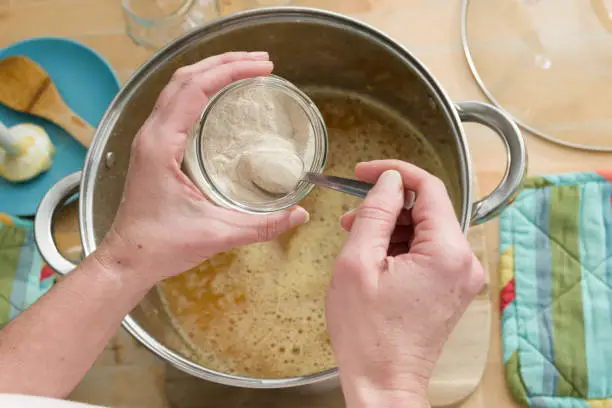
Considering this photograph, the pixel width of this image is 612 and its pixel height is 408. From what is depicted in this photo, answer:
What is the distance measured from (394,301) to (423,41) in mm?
401

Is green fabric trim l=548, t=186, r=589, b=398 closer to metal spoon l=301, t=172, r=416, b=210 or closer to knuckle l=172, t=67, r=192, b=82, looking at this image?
metal spoon l=301, t=172, r=416, b=210

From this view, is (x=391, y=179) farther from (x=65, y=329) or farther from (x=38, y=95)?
(x=38, y=95)

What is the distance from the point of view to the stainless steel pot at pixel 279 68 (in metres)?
0.43

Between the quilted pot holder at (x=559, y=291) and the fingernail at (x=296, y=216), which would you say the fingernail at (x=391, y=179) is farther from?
the quilted pot holder at (x=559, y=291)

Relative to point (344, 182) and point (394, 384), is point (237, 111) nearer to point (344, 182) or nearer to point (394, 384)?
point (344, 182)

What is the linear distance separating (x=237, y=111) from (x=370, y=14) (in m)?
0.27

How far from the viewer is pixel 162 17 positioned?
63 centimetres

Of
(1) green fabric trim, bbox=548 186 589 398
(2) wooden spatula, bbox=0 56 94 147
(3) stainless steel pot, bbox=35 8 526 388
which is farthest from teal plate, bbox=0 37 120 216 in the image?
(1) green fabric trim, bbox=548 186 589 398

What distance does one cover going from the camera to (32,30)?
2.24 feet

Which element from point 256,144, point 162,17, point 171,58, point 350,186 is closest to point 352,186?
point 350,186

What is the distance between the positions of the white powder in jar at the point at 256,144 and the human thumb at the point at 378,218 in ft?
0.32

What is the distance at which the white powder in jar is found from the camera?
44 cm

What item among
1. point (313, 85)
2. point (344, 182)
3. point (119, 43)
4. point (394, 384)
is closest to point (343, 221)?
point (344, 182)

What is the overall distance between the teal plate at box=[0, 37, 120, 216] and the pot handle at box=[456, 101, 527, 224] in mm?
433
